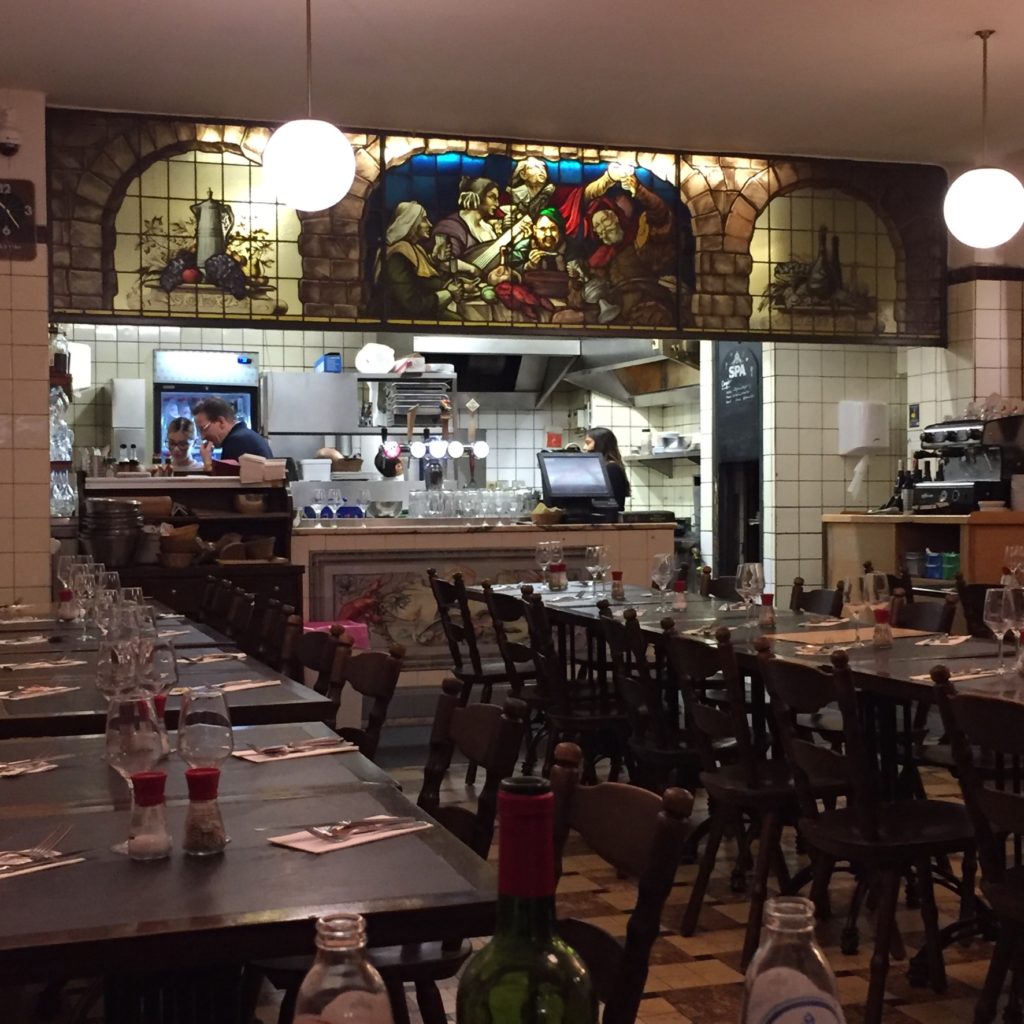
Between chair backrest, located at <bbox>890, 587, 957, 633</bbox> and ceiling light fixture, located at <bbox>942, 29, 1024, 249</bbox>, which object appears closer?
chair backrest, located at <bbox>890, 587, 957, 633</bbox>

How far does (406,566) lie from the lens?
803 cm

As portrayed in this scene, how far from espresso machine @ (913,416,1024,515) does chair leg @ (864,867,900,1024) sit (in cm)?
514

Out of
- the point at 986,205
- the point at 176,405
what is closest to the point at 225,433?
the point at 176,405

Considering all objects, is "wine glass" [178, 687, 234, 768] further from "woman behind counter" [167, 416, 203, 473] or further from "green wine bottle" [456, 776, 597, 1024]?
"woman behind counter" [167, 416, 203, 473]

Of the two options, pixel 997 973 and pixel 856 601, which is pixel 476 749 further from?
pixel 856 601

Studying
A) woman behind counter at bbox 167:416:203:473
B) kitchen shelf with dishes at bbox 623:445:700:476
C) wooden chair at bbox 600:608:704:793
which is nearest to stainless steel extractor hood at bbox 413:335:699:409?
kitchen shelf with dishes at bbox 623:445:700:476

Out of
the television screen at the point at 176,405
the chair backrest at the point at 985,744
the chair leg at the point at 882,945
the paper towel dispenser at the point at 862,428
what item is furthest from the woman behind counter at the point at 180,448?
the chair backrest at the point at 985,744

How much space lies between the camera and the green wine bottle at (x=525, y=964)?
3.05ft

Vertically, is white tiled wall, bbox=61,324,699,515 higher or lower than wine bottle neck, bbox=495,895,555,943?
higher

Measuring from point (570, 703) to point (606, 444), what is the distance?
21.3 ft

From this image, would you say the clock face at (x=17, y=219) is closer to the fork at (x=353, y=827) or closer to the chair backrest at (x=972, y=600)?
the chair backrest at (x=972, y=600)

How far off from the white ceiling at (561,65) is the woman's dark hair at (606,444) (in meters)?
3.75

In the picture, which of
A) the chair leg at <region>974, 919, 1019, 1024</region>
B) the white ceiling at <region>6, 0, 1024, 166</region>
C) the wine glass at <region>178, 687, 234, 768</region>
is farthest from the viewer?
the white ceiling at <region>6, 0, 1024, 166</region>

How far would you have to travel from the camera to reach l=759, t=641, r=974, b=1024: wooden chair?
3.24 m
